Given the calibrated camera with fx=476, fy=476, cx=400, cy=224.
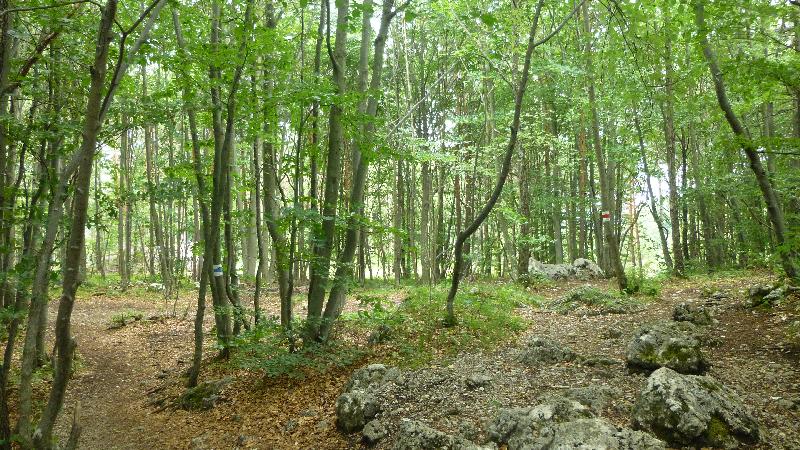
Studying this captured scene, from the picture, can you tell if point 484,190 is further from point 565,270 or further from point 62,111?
point 62,111

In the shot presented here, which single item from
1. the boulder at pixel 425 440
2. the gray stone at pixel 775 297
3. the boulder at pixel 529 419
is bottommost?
the boulder at pixel 425 440

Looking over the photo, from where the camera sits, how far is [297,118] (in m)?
7.48

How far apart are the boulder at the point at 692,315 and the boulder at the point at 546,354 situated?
244 centimetres

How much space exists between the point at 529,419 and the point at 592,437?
78 centimetres

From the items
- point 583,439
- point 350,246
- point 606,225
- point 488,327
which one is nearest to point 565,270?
point 606,225

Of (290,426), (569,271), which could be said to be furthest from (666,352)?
(569,271)

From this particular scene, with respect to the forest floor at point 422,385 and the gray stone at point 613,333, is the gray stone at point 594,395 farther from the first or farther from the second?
the gray stone at point 613,333

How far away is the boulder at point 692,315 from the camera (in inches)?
290

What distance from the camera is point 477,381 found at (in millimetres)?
5875

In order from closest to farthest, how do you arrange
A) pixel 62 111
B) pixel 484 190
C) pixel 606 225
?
1. pixel 62 111
2. pixel 606 225
3. pixel 484 190

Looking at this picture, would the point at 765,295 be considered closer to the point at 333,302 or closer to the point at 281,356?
the point at 333,302

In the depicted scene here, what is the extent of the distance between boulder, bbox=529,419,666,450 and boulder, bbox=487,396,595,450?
22cm

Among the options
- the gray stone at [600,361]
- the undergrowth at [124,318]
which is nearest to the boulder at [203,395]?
the gray stone at [600,361]

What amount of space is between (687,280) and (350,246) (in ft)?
35.7
